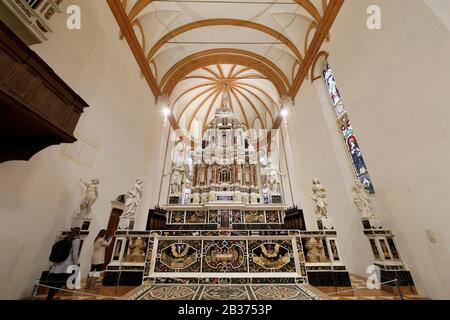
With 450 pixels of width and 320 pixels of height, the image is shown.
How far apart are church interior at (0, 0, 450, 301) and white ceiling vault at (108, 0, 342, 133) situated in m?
0.08

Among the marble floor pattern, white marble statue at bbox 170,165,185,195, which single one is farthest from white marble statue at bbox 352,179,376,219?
white marble statue at bbox 170,165,185,195

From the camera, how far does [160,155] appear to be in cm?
850

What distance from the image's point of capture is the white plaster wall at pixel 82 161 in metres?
3.09

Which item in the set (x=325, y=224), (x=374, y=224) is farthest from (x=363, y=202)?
(x=325, y=224)

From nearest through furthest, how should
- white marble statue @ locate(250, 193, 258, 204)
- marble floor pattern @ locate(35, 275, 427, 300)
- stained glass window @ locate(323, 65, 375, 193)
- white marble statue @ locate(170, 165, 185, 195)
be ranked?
marble floor pattern @ locate(35, 275, 427, 300) → stained glass window @ locate(323, 65, 375, 193) → white marble statue @ locate(170, 165, 185, 195) → white marble statue @ locate(250, 193, 258, 204)

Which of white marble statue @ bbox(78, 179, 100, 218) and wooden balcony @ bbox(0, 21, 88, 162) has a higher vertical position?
wooden balcony @ bbox(0, 21, 88, 162)

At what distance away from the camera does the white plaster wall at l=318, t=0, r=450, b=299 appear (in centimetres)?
309

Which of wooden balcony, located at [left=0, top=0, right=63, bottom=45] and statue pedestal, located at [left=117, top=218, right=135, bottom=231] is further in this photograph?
statue pedestal, located at [left=117, top=218, right=135, bottom=231]

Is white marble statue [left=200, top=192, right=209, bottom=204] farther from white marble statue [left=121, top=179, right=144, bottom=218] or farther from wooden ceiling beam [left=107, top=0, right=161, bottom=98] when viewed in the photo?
wooden ceiling beam [left=107, top=0, right=161, bottom=98]

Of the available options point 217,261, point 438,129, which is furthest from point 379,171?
point 217,261

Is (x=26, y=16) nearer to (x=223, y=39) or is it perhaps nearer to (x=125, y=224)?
(x=125, y=224)

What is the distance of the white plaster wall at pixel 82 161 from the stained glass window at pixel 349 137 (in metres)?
7.27

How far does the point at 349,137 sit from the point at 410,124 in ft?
6.99
